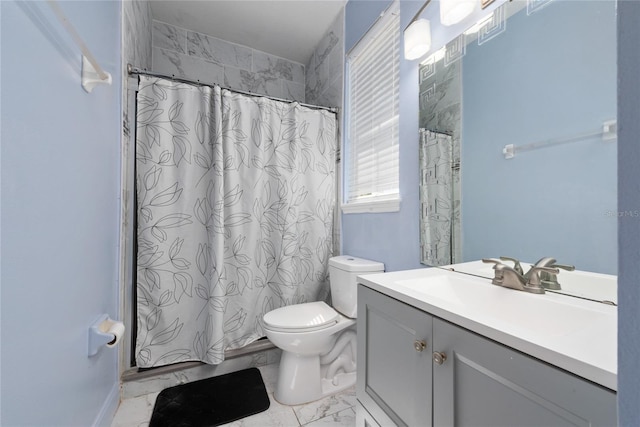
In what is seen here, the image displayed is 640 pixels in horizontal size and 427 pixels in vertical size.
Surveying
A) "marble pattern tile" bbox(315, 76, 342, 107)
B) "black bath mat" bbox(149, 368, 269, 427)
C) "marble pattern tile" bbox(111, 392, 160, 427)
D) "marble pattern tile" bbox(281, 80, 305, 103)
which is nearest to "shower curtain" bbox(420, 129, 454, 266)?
"marble pattern tile" bbox(315, 76, 342, 107)

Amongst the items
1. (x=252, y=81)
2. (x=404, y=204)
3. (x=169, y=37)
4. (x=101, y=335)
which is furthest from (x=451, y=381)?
(x=169, y=37)

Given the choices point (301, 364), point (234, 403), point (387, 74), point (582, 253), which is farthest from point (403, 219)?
point (234, 403)

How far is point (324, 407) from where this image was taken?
142cm

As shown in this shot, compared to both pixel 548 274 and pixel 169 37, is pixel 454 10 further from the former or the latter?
pixel 169 37

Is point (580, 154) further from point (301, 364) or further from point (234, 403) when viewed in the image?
point (234, 403)

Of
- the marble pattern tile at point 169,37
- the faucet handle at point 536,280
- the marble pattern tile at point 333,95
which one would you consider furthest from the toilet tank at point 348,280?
the marble pattern tile at point 169,37

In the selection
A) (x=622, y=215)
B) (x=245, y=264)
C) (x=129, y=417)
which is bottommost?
(x=129, y=417)

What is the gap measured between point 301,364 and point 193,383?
698mm

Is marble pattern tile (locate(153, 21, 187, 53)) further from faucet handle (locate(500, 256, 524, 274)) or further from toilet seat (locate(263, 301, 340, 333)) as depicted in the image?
faucet handle (locate(500, 256, 524, 274))

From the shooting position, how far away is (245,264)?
1.75 meters

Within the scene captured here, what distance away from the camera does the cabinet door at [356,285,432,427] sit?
690 millimetres

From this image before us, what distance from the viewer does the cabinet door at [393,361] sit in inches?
27.2

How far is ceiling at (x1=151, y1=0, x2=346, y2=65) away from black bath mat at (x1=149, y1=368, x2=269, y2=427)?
256cm

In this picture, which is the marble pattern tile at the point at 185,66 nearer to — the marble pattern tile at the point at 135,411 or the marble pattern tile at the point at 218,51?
the marble pattern tile at the point at 218,51
